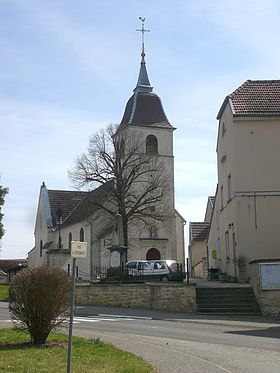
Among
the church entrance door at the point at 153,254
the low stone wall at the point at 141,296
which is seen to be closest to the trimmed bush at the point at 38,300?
the low stone wall at the point at 141,296

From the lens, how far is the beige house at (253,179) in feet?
103

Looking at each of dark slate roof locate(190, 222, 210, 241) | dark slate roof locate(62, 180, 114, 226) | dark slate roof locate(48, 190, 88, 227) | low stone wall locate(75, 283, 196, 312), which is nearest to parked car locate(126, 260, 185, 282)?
low stone wall locate(75, 283, 196, 312)

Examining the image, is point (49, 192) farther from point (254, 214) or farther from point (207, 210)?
point (254, 214)

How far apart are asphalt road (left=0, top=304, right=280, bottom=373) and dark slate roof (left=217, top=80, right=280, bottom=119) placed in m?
13.4

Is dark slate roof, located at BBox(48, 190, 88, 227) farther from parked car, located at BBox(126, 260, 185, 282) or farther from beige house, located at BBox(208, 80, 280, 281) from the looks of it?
beige house, located at BBox(208, 80, 280, 281)

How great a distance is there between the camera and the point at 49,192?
68.5 metres

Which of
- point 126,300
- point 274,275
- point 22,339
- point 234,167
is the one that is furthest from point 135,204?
point 22,339

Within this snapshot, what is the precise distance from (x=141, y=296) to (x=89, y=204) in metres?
28.9

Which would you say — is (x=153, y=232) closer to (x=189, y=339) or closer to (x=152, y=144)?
(x=152, y=144)

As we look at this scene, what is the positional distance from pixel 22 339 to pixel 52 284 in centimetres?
182

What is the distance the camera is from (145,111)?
56750 mm

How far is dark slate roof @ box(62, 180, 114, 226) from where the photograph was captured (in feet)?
146

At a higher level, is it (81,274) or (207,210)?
(207,210)

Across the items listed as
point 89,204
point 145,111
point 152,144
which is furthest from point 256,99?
point 89,204
